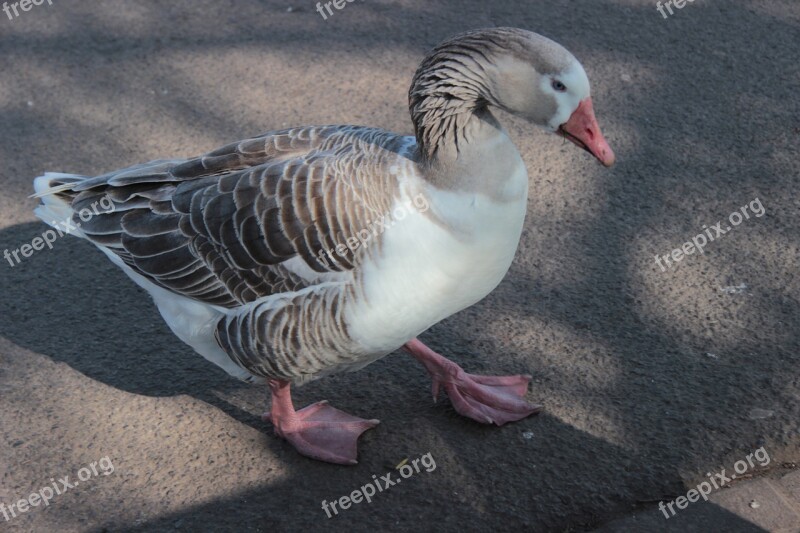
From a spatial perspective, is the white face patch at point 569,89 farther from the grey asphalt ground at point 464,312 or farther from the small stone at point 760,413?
the small stone at point 760,413

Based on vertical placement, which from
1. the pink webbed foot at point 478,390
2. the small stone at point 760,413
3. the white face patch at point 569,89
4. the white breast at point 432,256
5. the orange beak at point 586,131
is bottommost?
the small stone at point 760,413

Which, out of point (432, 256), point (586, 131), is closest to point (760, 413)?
point (586, 131)

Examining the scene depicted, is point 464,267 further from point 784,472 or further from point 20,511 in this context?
point 20,511

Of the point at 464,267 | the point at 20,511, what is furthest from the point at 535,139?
the point at 20,511

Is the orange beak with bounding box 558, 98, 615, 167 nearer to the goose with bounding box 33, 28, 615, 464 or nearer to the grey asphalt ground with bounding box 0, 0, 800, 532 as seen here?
the goose with bounding box 33, 28, 615, 464

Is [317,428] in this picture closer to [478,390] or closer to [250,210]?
[478,390]

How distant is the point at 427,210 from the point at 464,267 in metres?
0.21

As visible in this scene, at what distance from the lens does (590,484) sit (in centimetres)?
307

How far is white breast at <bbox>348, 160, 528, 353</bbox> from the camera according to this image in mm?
2766

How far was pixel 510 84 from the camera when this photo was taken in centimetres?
267

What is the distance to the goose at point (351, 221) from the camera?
2.73 metres

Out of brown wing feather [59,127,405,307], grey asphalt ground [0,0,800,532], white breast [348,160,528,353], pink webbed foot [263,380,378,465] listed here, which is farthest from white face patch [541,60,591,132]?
pink webbed foot [263,380,378,465]

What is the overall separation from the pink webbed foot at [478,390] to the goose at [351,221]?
1.21 feet

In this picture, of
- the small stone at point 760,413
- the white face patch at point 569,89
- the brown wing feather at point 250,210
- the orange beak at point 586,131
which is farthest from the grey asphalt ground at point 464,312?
the white face patch at point 569,89
